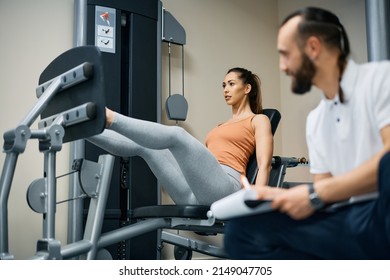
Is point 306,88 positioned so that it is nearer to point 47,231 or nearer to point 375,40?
point 375,40

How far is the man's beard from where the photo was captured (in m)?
1.05

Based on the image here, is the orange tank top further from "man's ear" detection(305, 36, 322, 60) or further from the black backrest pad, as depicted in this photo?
"man's ear" detection(305, 36, 322, 60)

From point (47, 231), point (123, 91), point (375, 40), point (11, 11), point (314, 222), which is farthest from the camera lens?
point (123, 91)

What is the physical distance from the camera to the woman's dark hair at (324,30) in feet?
3.43

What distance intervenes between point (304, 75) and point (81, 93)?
88cm

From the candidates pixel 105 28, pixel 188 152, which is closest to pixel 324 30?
pixel 188 152

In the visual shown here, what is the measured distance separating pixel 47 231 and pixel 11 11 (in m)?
1.32

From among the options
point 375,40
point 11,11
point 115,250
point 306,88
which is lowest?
Result: point 115,250

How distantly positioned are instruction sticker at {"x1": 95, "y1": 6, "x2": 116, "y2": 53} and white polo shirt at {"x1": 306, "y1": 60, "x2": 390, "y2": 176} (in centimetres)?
164

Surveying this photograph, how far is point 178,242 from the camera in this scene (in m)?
2.29

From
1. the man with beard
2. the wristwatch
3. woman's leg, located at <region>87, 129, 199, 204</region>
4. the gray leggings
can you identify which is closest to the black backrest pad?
the gray leggings

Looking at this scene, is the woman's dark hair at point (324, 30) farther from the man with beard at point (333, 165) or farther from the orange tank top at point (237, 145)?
the orange tank top at point (237, 145)

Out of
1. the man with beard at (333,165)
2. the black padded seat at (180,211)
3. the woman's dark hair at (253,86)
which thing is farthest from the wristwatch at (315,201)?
the woman's dark hair at (253,86)
